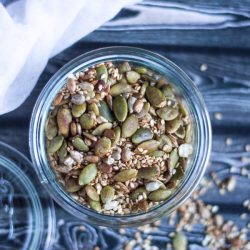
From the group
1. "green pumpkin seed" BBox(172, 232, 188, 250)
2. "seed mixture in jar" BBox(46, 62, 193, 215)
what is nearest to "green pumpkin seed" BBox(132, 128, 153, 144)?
"seed mixture in jar" BBox(46, 62, 193, 215)

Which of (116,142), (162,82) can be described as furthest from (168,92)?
(116,142)

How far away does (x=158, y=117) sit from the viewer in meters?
0.96

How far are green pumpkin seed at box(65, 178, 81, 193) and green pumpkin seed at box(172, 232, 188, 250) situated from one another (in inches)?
8.0

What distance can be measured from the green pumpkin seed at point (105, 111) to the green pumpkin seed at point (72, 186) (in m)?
0.11

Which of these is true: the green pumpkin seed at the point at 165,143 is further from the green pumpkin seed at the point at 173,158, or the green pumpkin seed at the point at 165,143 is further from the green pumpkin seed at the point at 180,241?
the green pumpkin seed at the point at 180,241

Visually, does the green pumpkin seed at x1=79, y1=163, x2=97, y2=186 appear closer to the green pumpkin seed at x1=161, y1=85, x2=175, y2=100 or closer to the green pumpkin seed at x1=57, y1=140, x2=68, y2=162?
the green pumpkin seed at x1=57, y1=140, x2=68, y2=162

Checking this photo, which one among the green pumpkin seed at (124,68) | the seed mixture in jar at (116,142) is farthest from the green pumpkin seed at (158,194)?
the green pumpkin seed at (124,68)

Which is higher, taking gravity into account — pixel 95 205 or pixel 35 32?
pixel 35 32

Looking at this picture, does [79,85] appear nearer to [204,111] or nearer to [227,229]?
[204,111]

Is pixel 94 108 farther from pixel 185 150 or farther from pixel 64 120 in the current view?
pixel 185 150

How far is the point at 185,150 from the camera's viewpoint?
97 cm

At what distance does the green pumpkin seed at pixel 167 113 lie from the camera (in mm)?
954

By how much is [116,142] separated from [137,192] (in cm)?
9

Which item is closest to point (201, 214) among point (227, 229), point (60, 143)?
point (227, 229)
